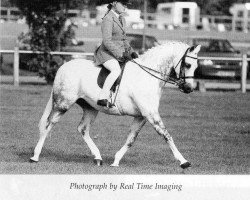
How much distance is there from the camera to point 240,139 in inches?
707

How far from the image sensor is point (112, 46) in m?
13.5

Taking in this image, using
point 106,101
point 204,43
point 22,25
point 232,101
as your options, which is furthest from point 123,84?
point 22,25

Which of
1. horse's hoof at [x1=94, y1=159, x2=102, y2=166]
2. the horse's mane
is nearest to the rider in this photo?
the horse's mane

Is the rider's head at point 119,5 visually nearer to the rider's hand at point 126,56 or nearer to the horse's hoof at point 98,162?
the rider's hand at point 126,56

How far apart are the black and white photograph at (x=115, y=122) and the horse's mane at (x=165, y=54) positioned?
0.05 ft

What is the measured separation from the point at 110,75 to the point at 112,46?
44 cm

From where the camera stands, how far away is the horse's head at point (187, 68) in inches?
527

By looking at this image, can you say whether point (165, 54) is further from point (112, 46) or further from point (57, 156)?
point (57, 156)

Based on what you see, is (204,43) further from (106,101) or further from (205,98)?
(106,101)

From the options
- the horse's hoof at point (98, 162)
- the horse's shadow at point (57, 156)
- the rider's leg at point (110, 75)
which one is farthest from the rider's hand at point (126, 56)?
the horse's shadow at point (57, 156)

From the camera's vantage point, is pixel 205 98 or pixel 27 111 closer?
pixel 27 111

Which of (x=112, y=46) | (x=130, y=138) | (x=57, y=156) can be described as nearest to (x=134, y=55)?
(x=112, y=46)

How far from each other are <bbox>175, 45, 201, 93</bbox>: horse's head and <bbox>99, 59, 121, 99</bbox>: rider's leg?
936 millimetres

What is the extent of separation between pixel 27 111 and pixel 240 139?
22.2ft
